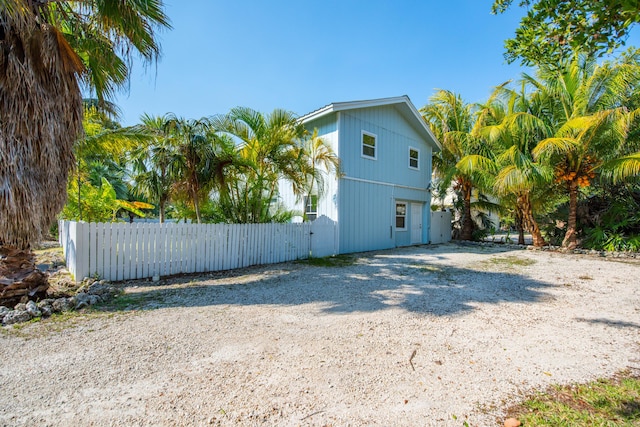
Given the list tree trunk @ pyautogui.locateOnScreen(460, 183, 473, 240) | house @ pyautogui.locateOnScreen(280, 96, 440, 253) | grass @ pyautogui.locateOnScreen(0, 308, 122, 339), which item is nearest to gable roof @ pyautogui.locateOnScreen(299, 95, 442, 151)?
house @ pyautogui.locateOnScreen(280, 96, 440, 253)

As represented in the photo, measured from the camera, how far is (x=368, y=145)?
12336 millimetres

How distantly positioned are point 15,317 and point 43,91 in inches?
125

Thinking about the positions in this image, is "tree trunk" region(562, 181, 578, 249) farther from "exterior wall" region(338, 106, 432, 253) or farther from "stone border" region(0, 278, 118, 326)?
"stone border" region(0, 278, 118, 326)

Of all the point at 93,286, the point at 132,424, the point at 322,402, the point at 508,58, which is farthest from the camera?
the point at 93,286

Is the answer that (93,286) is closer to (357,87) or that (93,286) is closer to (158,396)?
(158,396)

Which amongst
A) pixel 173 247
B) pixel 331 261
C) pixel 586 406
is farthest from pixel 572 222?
pixel 173 247

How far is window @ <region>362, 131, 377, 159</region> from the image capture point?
1215 cm

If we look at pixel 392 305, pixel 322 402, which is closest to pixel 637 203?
pixel 392 305

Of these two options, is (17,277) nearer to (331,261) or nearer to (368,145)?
(331,261)

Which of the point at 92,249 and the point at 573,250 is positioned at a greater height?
the point at 92,249

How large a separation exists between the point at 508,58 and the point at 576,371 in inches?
153

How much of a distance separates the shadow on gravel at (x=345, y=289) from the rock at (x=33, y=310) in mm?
751

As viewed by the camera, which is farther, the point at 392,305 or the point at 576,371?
the point at 392,305

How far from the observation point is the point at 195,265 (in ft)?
24.1
